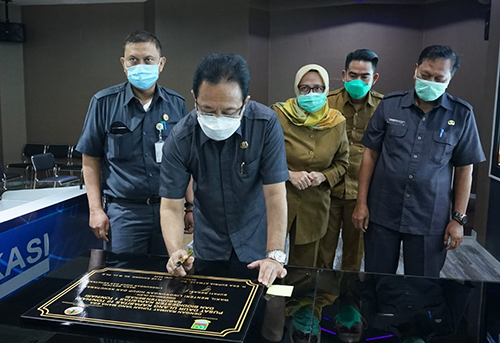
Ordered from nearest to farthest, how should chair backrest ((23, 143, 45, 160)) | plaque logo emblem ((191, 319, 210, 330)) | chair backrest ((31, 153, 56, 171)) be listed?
1. plaque logo emblem ((191, 319, 210, 330))
2. chair backrest ((31, 153, 56, 171))
3. chair backrest ((23, 143, 45, 160))

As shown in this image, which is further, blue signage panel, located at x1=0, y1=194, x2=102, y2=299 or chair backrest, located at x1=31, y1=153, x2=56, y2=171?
chair backrest, located at x1=31, y1=153, x2=56, y2=171

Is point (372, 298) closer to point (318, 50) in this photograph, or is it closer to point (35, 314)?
point (35, 314)

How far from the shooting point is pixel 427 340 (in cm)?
103

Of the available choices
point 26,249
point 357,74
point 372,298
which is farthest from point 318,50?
point 372,298

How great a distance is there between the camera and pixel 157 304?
3.82 feet

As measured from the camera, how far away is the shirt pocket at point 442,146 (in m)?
2.09

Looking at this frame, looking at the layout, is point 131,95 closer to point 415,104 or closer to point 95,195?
point 95,195

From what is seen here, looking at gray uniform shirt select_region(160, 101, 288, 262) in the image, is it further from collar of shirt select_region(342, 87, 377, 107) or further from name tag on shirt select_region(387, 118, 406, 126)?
collar of shirt select_region(342, 87, 377, 107)

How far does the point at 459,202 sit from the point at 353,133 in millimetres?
801

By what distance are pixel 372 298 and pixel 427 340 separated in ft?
0.76

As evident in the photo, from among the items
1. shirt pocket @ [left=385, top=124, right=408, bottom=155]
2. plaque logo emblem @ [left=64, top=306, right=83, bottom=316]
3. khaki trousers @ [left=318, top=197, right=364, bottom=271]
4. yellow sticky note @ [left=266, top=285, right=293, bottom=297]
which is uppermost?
shirt pocket @ [left=385, top=124, right=408, bottom=155]

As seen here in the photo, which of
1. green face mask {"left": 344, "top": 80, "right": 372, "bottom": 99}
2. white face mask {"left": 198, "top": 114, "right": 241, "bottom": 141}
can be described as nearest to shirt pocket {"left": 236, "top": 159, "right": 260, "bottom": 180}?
white face mask {"left": 198, "top": 114, "right": 241, "bottom": 141}

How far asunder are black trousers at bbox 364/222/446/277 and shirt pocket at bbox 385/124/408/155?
0.41 metres

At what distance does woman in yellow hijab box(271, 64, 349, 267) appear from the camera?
2.35m
